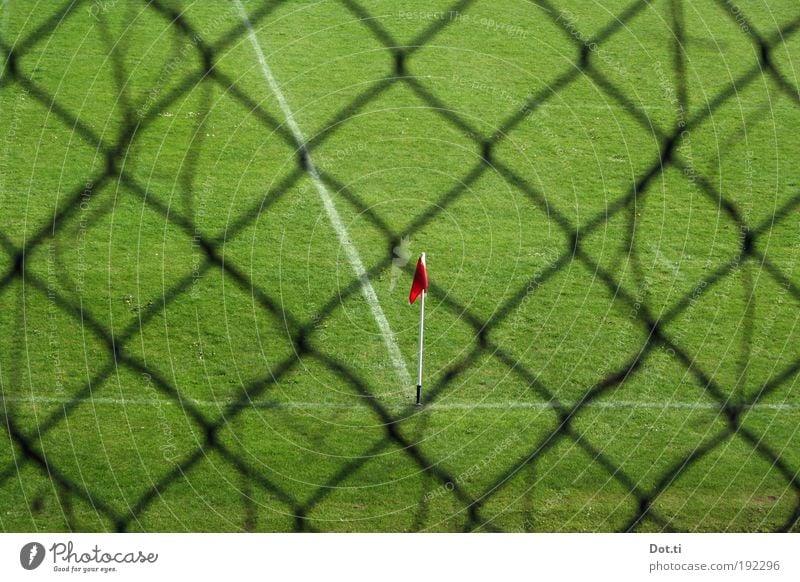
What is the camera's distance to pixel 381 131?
28.0 feet

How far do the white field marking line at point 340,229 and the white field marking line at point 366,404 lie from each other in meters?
0.36

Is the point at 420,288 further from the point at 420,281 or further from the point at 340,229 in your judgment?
the point at 340,229

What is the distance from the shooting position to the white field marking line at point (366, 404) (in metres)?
6.95

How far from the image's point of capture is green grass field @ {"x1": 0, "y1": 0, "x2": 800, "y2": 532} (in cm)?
671

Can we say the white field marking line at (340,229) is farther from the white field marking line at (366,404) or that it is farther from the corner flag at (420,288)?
the white field marking line at (366,404)

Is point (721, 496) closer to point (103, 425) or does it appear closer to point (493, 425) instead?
point (493, 425)

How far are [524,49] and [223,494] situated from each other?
163 inches

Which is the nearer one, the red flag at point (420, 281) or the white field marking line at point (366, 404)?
the red flag at point (420, 281)
